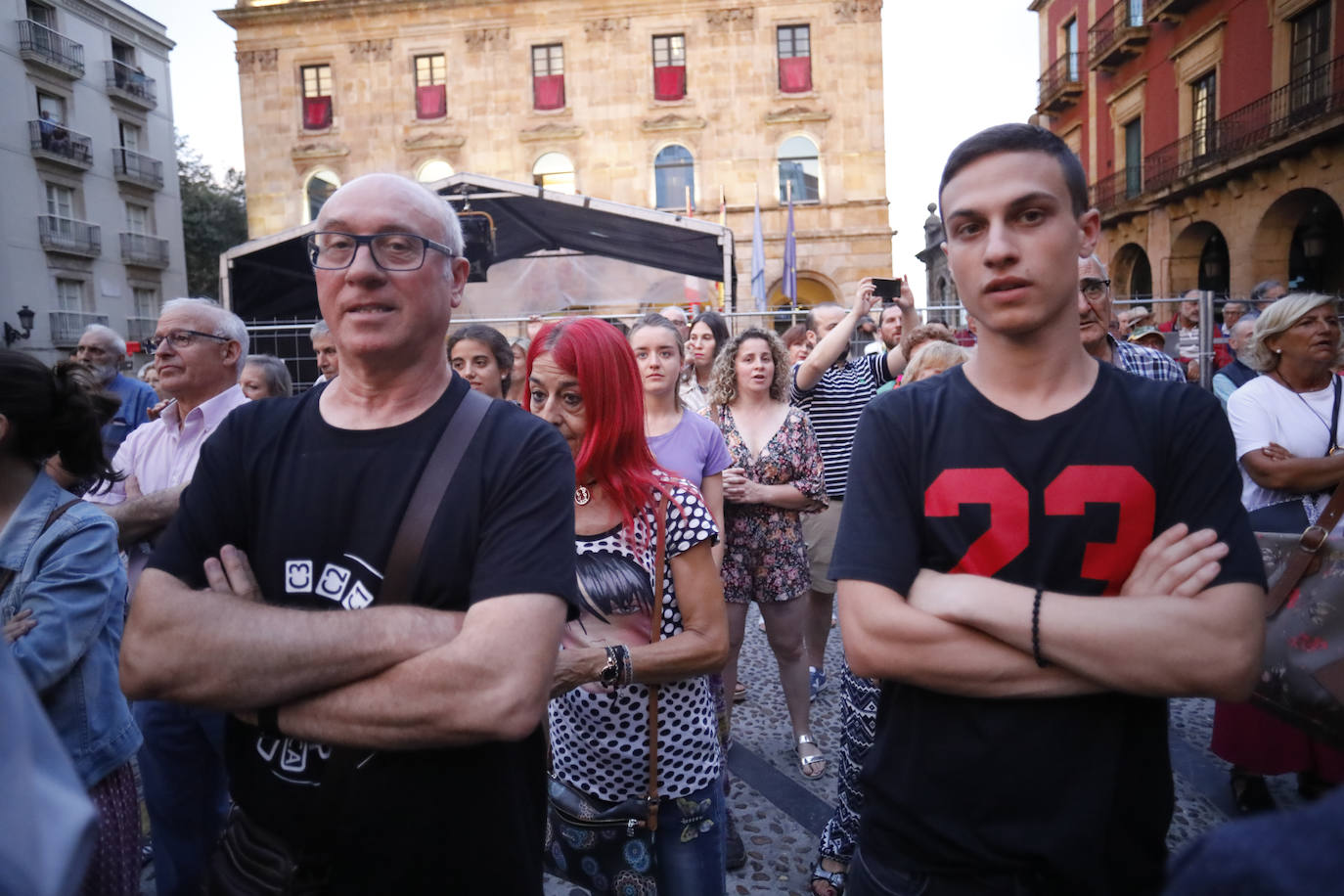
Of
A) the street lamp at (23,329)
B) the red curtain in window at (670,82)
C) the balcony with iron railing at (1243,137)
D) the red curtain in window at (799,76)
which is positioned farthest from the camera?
the red curtain in window at (670,82)

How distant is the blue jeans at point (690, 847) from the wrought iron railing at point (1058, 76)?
27519 millimetres

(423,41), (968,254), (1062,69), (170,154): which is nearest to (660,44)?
(423,41)

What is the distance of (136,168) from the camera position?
31656mm

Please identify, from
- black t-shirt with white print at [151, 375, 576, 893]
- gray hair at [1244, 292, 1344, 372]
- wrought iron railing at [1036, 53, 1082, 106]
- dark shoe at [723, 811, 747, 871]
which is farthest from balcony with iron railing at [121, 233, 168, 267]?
gray hair at [1244, 292, 1344, 372]

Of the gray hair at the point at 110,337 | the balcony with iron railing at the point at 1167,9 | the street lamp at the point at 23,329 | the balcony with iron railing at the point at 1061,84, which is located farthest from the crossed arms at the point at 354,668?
the balcony with iron railing at the point at 1061,84

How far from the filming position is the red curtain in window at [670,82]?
24.4m

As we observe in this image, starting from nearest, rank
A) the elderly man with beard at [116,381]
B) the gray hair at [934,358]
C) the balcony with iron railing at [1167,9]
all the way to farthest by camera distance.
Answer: the gray hair at [934,358], the elderly man with beard at [116,381], the balcony with iron railing at [1167,9]

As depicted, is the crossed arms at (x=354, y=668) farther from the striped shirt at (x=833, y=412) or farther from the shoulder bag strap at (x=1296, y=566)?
the striped shirt at (x=833, y=412)

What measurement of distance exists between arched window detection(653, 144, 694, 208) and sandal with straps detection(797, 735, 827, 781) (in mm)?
22216

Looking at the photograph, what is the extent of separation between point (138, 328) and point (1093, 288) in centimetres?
3568

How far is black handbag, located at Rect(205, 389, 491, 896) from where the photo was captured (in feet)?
4.91

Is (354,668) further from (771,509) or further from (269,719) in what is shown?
(771,509)

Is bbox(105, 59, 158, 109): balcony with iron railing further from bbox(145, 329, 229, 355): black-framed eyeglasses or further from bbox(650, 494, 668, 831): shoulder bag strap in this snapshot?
bbox(650, 494, 668, 831): shoulder bag strap

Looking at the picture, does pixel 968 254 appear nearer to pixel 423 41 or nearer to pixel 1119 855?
pixel 1119 855
